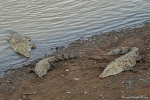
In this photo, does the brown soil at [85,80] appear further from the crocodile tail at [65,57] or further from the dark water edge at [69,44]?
the crocodile tail at [65,57]

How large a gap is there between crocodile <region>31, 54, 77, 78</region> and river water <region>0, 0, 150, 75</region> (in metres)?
0.98

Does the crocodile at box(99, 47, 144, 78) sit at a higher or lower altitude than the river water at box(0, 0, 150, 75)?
lower

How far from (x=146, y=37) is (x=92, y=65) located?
9.57ft

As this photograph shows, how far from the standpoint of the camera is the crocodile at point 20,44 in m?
11.1

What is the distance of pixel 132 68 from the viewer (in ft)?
27.7

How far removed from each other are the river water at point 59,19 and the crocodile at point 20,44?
177mm

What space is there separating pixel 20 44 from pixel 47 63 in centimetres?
266

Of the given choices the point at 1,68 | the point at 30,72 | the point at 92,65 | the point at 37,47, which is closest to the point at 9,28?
the point at 37,47

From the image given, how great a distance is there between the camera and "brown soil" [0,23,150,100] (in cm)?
731

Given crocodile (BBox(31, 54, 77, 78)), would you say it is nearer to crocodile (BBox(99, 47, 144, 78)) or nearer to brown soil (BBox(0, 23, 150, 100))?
brown soil (BBox(0, 23, 150, 100))

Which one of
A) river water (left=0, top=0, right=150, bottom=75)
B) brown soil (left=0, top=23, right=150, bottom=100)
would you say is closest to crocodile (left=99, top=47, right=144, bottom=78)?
brown soil (left=0, top=23, right=150, bottom=100)

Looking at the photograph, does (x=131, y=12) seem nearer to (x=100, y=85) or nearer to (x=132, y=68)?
(x=132, y=68)

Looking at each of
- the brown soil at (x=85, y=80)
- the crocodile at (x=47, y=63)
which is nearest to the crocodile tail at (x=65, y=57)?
the crocodile at (x=47, y=63)

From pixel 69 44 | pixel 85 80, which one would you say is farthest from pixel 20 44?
pixel 85 80
